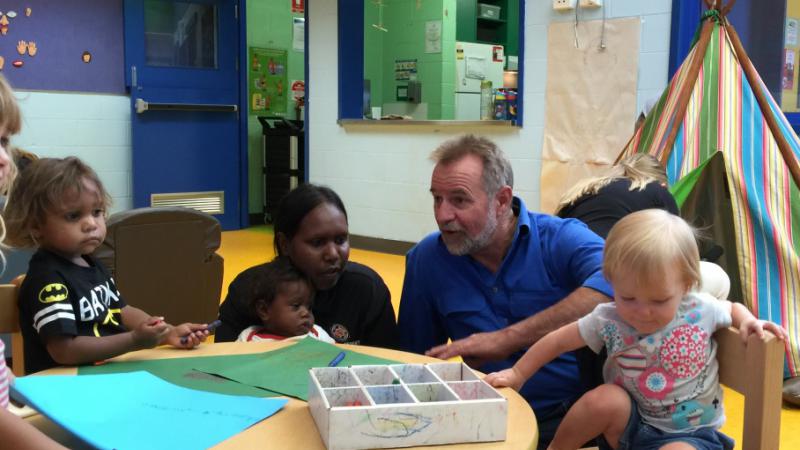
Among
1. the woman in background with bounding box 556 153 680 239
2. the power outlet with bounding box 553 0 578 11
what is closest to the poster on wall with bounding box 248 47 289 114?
the power outlet with bounding box 553 0 578 11

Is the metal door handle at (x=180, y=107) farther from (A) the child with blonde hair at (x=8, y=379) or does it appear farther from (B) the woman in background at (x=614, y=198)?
(A) the child with blonde hair at (x=8, y=379)

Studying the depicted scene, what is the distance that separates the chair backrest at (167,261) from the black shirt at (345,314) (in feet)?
4.03

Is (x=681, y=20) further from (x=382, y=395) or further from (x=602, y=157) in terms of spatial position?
(x=382, y=395)

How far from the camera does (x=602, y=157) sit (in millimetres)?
5152

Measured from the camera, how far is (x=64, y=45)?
667 cm

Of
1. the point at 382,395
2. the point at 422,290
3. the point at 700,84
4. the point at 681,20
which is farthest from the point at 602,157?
the point at 382,395

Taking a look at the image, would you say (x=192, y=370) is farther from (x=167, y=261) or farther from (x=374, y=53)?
(x=374, y=53)

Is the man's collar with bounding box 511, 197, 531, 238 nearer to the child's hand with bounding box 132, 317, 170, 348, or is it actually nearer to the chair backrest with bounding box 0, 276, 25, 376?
the child's hand with bounding box 132, 317, 170, 348

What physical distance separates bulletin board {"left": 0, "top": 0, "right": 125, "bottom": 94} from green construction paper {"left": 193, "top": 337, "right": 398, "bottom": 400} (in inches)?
222

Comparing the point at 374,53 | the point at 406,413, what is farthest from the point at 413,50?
the point at 406,413

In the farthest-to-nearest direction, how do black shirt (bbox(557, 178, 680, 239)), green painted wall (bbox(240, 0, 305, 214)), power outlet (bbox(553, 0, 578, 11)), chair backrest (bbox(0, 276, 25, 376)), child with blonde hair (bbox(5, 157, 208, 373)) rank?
green painted wall (bbox(240, 0, 305, 214))
power outlet (bbox(553, 0, 578, 11))
black shirt (bbox(557, 178, 680, 239))
chair backrest (bbox(0, 276, 25, 376))
child with blonde hair (bbox(5, 157, 208, 373))

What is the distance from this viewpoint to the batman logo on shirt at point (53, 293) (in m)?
1.63

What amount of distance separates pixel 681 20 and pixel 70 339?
4.14 m

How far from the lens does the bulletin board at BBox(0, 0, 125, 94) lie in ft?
21.0
